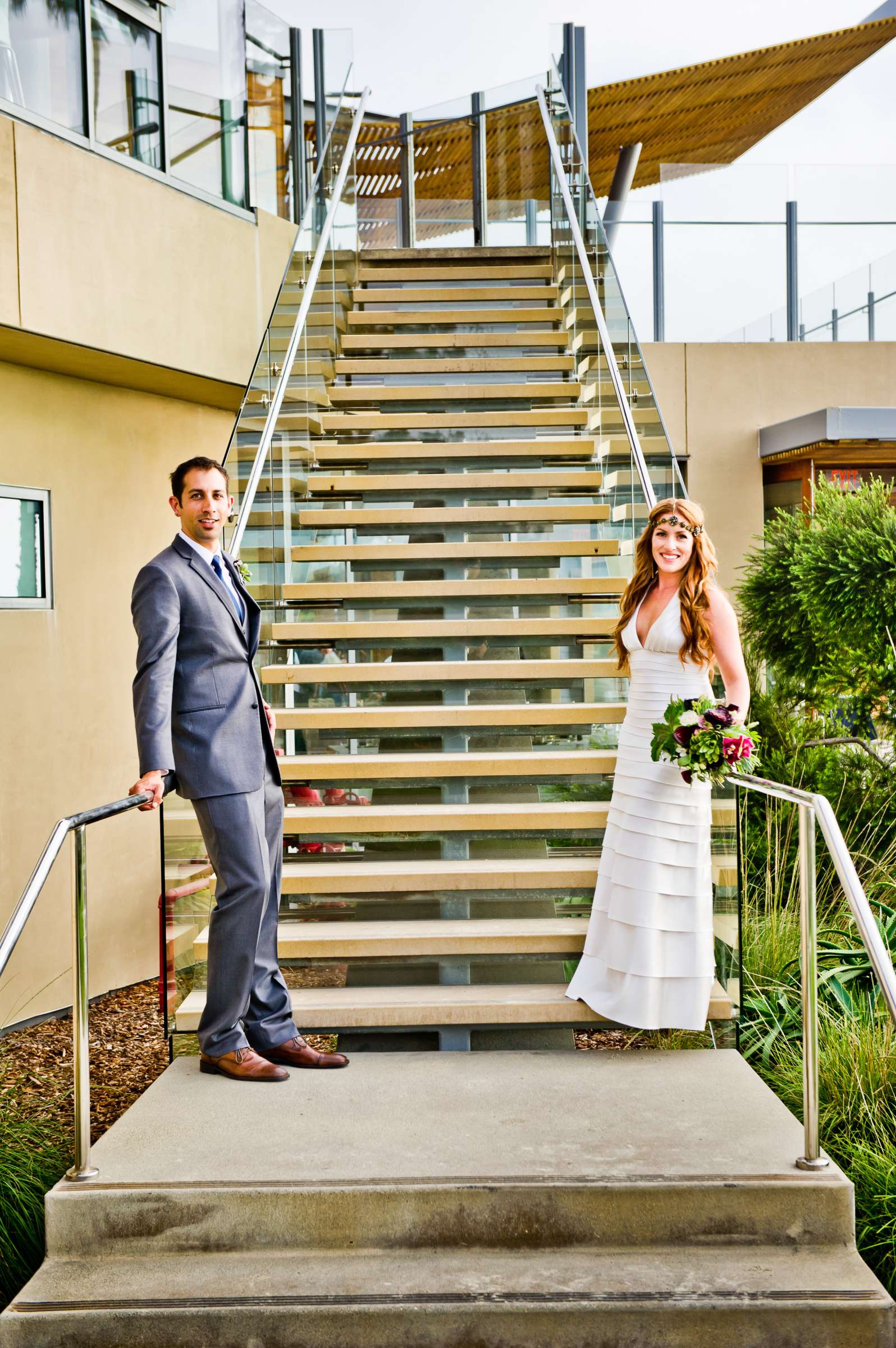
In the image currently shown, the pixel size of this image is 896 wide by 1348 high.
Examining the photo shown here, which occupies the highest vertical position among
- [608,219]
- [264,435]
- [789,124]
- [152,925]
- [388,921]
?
[789,124]

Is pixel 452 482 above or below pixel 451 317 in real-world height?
below

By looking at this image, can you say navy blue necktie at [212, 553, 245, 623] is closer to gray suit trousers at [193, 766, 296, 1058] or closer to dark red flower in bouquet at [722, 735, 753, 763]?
gray suit trousers at [193, 766, 296, 1058]

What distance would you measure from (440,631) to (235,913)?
2.24 metres

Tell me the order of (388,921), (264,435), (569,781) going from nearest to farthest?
(388,921), (569,781), (264,435)

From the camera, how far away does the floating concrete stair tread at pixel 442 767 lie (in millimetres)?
4906

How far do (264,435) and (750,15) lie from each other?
1289 centimetres

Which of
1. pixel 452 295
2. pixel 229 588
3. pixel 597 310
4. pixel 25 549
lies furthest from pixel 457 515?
pixel 452 295

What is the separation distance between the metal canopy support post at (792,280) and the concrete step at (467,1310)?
30.8 feet

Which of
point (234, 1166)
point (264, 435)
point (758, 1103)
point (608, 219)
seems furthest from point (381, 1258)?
point (608, 219)

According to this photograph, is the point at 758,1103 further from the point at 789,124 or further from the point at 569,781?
the point at 789,124

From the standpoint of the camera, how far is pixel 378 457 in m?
6.89

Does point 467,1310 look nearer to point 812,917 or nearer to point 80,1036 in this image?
point 80,1036

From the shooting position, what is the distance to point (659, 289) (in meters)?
11.0

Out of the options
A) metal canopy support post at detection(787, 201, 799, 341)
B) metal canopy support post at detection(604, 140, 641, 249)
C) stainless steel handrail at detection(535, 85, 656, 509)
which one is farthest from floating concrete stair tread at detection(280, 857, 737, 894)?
metal canopy support post at detection(604, 140, 641, 249)
